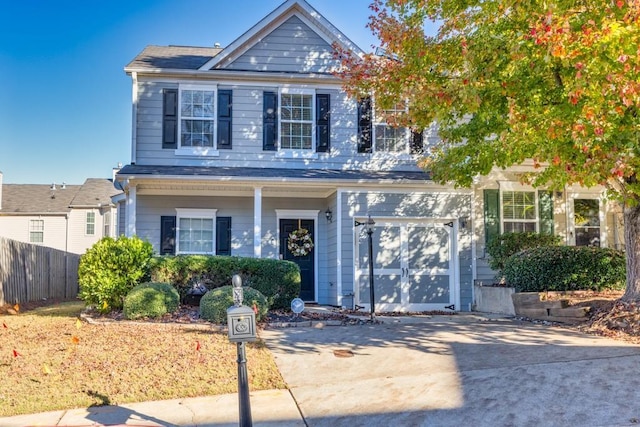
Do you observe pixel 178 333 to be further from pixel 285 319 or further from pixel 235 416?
pixel 235 416

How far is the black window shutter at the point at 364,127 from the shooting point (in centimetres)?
1361

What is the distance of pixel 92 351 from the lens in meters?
6.96

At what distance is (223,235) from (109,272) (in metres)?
3.80

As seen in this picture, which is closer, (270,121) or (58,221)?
(270,121)

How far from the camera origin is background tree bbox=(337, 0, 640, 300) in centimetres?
586

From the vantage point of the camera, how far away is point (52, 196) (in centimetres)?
3105

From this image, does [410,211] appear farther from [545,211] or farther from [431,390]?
[431,390]

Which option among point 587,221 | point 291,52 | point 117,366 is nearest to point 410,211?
point 587,221

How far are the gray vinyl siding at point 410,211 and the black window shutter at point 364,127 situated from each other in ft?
4.96

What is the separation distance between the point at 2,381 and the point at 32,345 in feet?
5.66

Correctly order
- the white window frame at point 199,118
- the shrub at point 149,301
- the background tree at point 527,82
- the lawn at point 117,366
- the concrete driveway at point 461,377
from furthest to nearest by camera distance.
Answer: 1. the white window frame at point 199,118
2. the shrub at point 149,301
3. the background tree at point 527,82
4. the lawn at point 117,366
5. the concrete driveway at point 461,377

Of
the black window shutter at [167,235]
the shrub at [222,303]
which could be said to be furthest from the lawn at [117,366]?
the black window shutter at [167,235]

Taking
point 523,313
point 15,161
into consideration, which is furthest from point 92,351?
point 15,161

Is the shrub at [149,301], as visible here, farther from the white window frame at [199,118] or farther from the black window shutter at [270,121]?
the black window shutter at [270,121]
